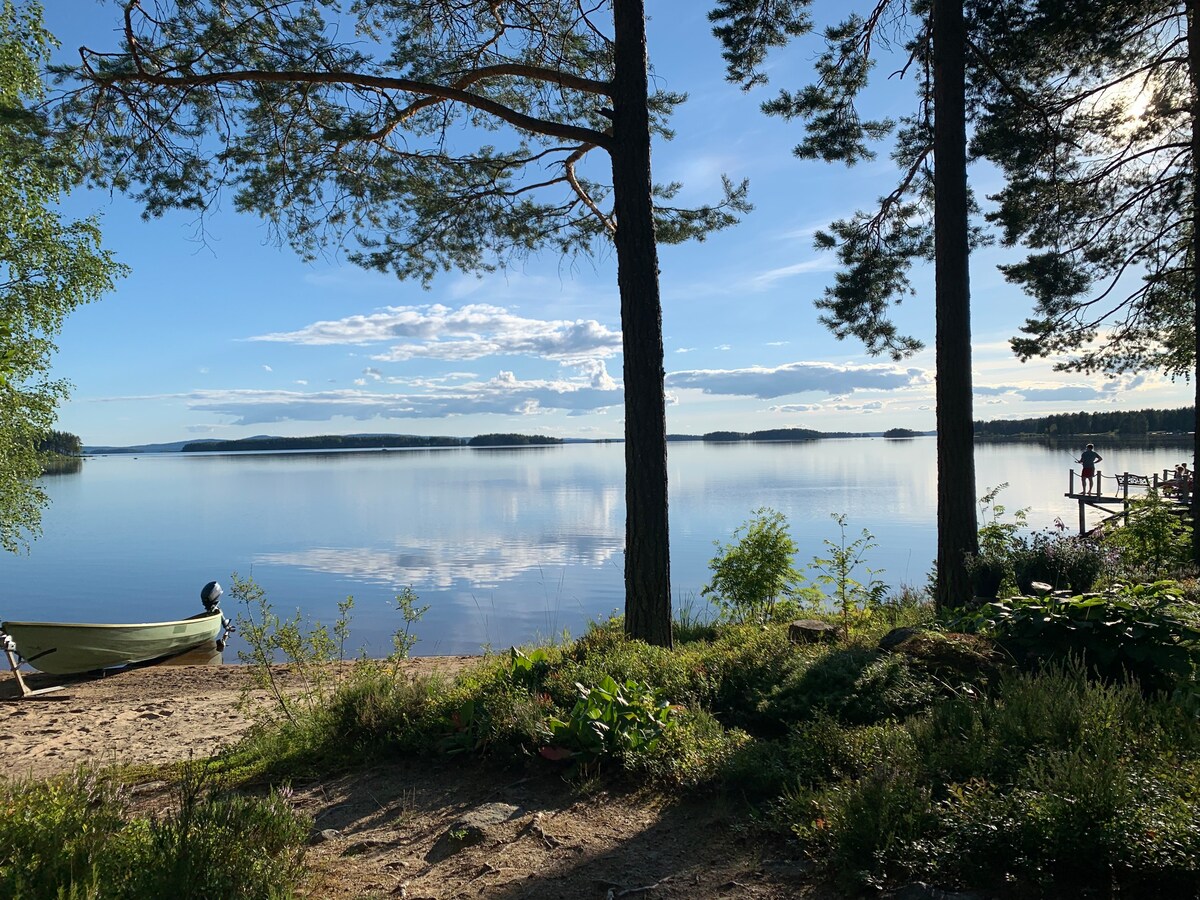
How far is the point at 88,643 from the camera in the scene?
11047 millimetres


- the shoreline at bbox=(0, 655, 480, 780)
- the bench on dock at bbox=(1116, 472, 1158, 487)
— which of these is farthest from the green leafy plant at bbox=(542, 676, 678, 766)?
the bench on dock at bbox=(1116, 472, 1158, 487)

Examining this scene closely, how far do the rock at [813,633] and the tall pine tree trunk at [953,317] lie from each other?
2.84 meters

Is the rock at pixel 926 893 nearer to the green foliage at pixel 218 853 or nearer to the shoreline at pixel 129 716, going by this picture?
the green foliage at pixel 218 853

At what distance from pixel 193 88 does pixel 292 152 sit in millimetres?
1000

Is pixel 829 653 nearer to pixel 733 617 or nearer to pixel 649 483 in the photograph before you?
pixel 649 483

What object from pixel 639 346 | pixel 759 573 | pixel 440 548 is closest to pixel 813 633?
pixel 759 573

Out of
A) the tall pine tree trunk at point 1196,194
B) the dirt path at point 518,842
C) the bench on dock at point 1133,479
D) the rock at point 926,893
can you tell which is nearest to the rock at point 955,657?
the dirt path at point 518,842

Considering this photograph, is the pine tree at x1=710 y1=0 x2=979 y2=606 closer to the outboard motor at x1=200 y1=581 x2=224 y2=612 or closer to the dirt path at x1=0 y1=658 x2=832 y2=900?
the dirt path at x1=0 y1=658 x2=832 y2=900

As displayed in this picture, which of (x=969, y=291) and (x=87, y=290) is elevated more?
(x=87, y=290)

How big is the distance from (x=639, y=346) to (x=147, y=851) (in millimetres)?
5171

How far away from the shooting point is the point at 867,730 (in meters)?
3.96

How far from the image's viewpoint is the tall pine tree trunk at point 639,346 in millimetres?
6953

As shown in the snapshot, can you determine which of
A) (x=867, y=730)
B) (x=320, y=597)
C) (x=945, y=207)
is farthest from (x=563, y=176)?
(x=320, y=597)

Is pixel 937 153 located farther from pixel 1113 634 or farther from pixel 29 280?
pixel 29 280
